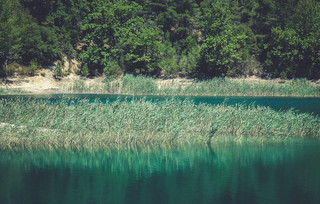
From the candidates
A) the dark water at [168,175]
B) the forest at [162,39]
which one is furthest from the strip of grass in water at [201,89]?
the dark water at [168,175]

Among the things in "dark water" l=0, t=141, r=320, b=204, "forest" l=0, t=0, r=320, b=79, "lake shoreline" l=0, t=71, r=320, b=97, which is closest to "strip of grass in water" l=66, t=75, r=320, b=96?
"lake shoreline" l=0, t=71, r=320, b=97

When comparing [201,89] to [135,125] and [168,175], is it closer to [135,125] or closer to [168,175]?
[135,125]

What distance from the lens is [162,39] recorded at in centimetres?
6525

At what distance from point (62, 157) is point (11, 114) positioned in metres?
4.93

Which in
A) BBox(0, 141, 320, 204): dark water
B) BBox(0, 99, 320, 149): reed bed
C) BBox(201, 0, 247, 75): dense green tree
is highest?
BBox(201, 0, 247, 75): dense green tree

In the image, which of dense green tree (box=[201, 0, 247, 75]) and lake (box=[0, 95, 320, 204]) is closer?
lake (box=[0, 95, 320, 204])

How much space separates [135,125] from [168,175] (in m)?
5.62

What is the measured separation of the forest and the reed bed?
31.2m

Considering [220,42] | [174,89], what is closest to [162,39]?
[220,42]


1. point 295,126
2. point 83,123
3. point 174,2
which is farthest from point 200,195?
point 174,2

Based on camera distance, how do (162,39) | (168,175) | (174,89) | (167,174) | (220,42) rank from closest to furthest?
(168,175) < (167,174) < (174,89) < (220,42) < (162,39)

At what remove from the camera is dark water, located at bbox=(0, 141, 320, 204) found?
15.2m

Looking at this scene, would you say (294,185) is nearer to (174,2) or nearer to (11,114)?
(11,114)

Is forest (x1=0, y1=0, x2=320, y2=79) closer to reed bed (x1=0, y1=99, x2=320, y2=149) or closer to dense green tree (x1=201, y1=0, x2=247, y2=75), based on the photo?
dense green tree (x1=201, y1=0, x2=247, y2=75)
